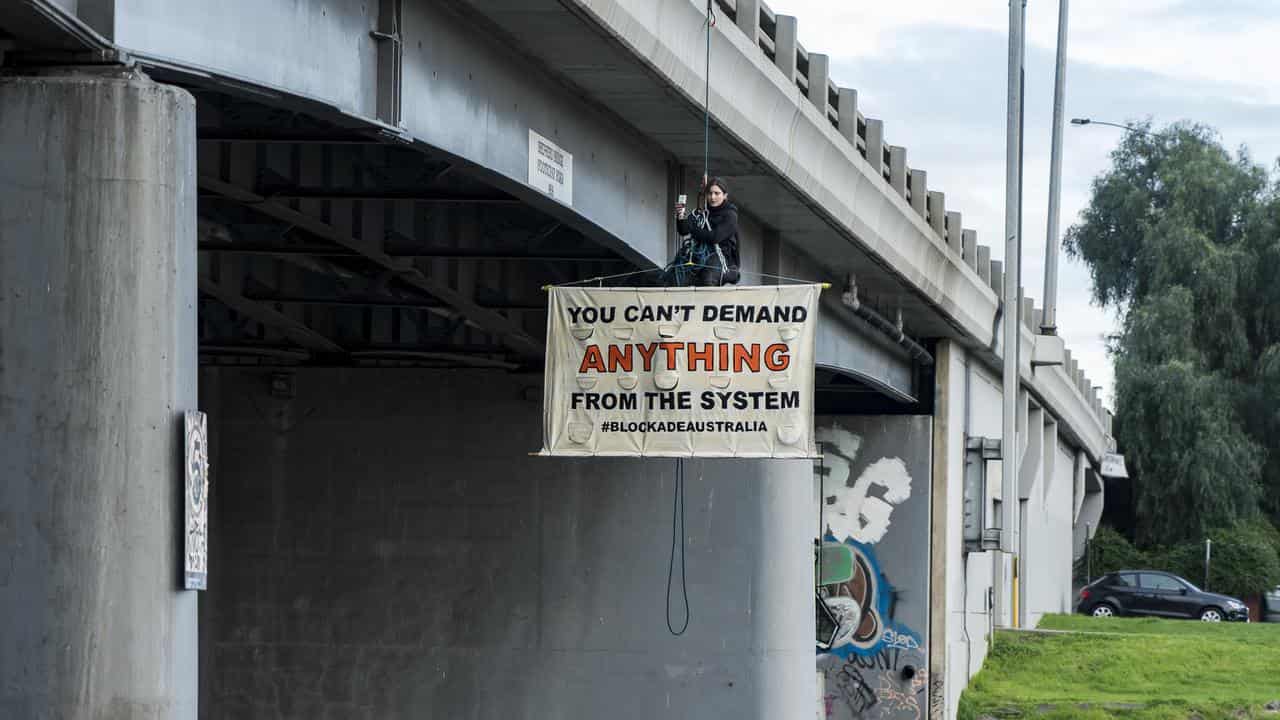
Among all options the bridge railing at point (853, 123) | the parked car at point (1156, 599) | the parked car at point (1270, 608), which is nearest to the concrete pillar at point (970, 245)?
the bridge railing at point (853, 123)

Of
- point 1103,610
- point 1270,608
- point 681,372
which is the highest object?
point 681,372

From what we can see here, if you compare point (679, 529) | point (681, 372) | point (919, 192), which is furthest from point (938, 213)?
point (681, 372)

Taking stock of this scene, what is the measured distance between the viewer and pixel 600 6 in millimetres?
12156

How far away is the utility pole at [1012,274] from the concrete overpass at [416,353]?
41 cm

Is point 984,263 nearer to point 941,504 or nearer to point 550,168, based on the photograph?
point 941,504

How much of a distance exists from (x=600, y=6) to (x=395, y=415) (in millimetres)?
10708

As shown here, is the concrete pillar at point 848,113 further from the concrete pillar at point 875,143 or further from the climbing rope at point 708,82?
the climbing rope at point 708,82

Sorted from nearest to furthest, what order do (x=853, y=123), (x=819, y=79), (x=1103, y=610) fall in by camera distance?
1. (x=819, y=79)
2. (x=853, y=123)
3. (x=1103, y=610)

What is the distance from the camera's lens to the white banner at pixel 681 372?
540 inches

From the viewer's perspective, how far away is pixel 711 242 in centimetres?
1428

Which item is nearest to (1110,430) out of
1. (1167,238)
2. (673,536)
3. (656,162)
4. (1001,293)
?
(1167,238)

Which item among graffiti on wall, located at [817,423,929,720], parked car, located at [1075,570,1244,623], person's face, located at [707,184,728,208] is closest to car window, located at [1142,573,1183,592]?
parked car, located at [1075,570,1244,623]

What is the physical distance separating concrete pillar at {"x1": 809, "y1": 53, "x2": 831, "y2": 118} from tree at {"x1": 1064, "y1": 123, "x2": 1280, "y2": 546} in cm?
3673

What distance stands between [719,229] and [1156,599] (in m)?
35.2
